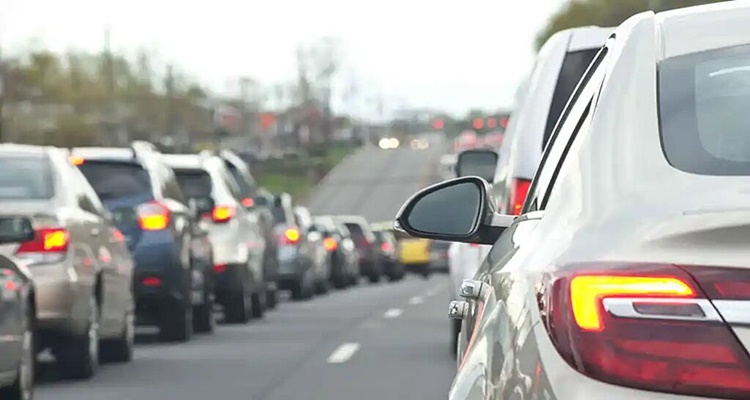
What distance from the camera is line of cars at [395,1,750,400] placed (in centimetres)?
317

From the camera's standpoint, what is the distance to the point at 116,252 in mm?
14008

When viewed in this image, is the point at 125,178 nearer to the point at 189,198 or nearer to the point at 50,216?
the point at 189,198

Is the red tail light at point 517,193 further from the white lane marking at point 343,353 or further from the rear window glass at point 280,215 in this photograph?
the rear window glass at point 280,215

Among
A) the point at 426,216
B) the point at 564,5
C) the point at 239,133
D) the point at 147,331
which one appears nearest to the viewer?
the point at 426,216

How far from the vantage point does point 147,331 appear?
63.3 ft

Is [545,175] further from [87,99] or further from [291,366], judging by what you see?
[87,99]

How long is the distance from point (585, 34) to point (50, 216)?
3.96 meters

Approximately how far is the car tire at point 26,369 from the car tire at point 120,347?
11.5ft

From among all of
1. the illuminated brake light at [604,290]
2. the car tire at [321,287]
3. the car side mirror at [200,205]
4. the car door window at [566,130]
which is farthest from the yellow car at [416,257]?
the illuminated brake light at [604,290]

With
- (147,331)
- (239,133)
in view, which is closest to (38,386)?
(147,331)

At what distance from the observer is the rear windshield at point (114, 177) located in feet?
53.4

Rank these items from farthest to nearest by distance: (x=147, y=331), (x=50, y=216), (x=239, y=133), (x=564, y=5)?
1. (x=239, y=133)
2. (x=564, y=5)
3. (x=147, y=331)
4. (x=50, y=216)

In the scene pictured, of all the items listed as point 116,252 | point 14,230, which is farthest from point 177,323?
point 14,230

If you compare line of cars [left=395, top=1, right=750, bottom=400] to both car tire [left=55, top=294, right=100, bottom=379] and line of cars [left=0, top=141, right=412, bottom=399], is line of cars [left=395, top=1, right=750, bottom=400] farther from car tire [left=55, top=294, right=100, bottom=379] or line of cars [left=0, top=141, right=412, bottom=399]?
car tire [left=55, top=294, right=100, bottom=379]
